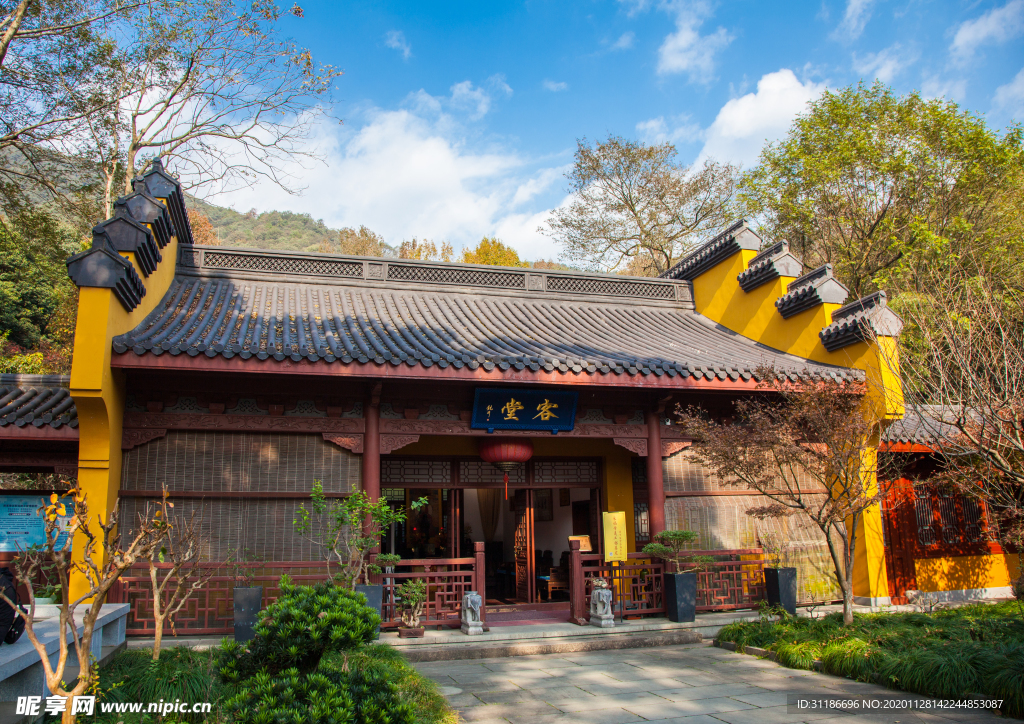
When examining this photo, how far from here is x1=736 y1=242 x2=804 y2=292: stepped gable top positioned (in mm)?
9961

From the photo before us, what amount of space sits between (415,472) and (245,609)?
115 inches

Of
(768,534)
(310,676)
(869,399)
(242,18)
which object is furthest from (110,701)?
(242,18)

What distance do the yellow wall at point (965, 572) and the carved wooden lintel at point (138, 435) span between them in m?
9.62

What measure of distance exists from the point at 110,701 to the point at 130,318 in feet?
14.1

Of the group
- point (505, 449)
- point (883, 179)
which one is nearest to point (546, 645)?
point (505, 449)

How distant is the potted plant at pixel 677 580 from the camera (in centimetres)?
761

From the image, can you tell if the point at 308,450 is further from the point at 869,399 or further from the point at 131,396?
the point at 869,399

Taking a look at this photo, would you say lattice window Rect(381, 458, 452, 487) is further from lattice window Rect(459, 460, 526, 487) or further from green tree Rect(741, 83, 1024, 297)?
green tree Rect(741, 83, 1024, 297)

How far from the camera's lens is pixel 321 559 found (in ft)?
23.9

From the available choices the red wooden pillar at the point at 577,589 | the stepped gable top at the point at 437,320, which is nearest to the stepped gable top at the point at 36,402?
the stepped gable top at the point at 437,320

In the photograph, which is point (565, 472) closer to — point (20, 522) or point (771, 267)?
point (771, 267)

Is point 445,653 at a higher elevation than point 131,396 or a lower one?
lower

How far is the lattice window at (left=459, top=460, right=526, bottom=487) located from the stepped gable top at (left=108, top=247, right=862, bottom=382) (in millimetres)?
1780

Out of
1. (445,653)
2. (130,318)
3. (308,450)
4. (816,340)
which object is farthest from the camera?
(816,340)
